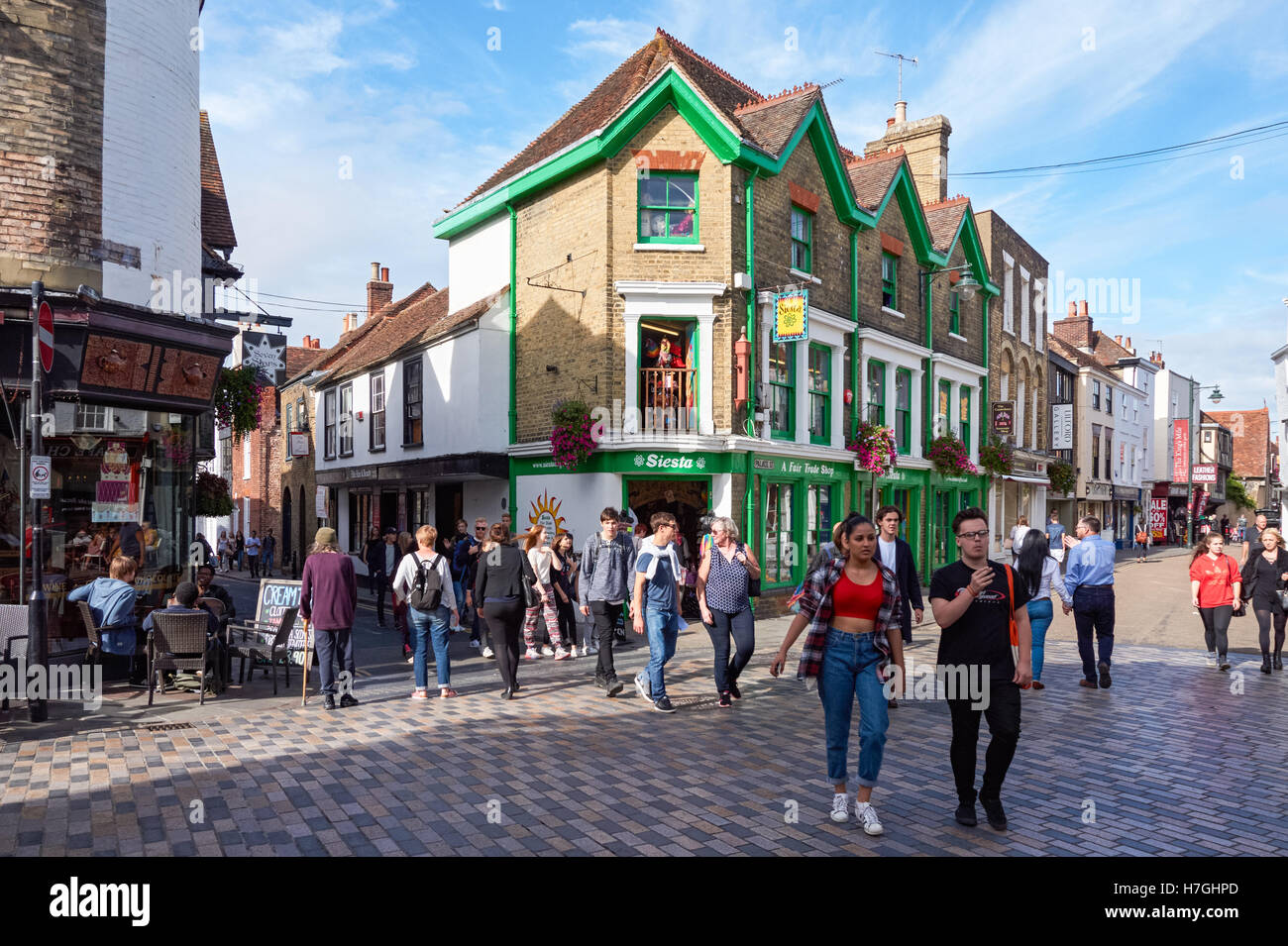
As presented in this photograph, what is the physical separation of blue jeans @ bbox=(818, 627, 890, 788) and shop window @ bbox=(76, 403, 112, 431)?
34.4 feet

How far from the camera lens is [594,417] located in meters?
15.0

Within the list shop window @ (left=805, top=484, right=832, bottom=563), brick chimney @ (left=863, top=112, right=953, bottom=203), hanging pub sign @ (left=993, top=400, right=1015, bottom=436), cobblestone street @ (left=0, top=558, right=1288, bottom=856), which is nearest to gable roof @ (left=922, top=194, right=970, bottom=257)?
brick chimney @ (left=863, top=112, right=953, bottom=203)

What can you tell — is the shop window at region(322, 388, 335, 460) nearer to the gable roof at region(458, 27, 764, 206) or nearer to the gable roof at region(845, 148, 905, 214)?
the gable roof at region(458, 27, 764, 206)

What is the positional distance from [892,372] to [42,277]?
16661mm

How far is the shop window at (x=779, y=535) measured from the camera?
16.4 m

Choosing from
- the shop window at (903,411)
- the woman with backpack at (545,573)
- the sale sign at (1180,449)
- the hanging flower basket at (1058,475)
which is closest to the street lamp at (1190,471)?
the sale sign at (1180,449)

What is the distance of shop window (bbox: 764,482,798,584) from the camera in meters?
16.4

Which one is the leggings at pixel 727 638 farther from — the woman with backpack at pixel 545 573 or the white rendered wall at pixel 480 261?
the white rendered wall at pixel 480 261

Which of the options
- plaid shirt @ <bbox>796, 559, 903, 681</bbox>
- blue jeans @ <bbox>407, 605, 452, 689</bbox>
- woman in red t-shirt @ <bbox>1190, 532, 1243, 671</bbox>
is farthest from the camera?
woman in red t-shirt @ <bbox>1190, 532, 1243, 671</bbox>

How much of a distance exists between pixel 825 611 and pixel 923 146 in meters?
23.7

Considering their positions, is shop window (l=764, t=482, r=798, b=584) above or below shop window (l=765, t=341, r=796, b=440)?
below
